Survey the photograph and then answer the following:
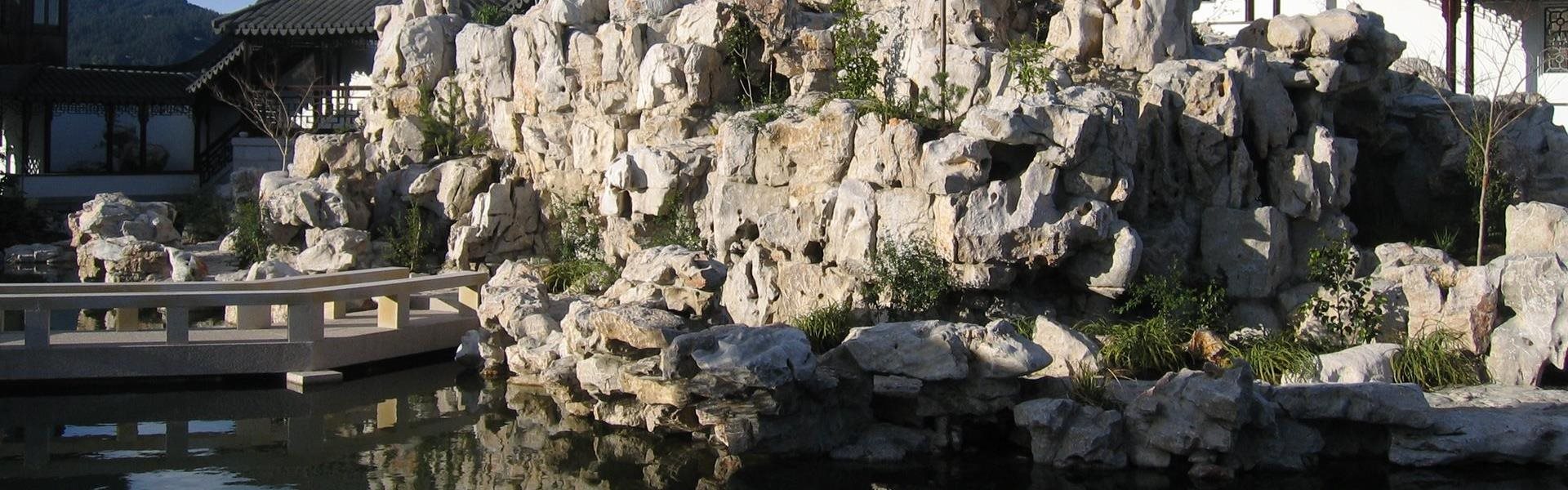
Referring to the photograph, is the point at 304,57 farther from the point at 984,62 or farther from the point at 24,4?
the point at 984,62

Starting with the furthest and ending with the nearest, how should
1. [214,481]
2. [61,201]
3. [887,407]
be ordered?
[61,201]
[887,407]
[214,481]

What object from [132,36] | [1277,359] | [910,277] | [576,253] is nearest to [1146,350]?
[1277,359]

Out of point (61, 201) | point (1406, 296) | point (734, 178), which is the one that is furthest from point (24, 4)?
point (1406, 296)

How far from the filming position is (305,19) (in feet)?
100

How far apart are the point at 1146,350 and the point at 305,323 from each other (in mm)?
9621

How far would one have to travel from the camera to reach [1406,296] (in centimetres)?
1571

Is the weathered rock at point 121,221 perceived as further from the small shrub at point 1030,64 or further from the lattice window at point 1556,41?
the lattice window at point 1556,41

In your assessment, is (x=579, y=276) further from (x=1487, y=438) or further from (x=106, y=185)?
(x=106, y=185)

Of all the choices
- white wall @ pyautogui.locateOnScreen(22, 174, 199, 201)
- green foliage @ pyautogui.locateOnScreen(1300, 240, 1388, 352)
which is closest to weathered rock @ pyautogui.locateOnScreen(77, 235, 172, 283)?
white wall @ pyautogui.locateOnScreen(22, 174, 199, 201)

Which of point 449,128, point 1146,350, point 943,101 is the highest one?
point 449,128

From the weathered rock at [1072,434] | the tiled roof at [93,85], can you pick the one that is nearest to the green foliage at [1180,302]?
the weathered rock at [1072,434]

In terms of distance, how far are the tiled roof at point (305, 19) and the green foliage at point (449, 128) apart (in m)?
6.42

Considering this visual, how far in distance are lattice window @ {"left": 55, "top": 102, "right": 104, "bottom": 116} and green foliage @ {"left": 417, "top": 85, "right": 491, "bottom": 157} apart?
12.2 meters

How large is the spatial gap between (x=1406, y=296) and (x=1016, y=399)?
4764 mm
